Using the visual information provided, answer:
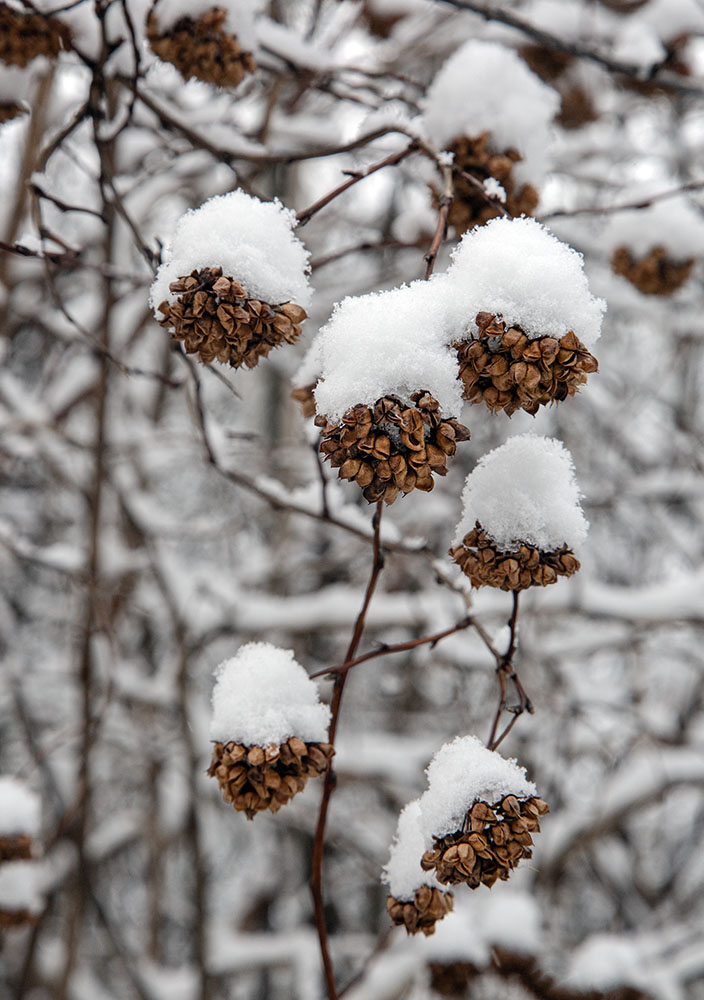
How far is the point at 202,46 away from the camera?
3.80 ft

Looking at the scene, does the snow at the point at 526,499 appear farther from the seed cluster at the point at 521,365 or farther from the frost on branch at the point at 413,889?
the frost on branch at the point at 413,889

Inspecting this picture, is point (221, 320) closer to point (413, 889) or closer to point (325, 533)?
point (413, 889)

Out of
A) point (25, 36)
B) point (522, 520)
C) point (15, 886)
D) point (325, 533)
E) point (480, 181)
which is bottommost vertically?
point (15, 886)

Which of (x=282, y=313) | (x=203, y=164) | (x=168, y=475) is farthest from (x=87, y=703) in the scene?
(x=168, y=475)

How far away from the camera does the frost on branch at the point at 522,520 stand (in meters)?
0.86

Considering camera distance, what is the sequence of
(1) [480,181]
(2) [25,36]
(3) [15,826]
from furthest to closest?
(3) [15,826] < (2) [25,36] < (1) [480,181]

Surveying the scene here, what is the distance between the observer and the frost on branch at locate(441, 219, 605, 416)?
2.28 feet

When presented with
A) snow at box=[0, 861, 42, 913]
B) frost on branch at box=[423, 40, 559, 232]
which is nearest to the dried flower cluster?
frost on branch at box=[423, 40, 559, 232]

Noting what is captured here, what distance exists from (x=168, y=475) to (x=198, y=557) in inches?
26.7

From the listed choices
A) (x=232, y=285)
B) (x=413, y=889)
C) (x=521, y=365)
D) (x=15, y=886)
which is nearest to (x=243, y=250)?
(x=232, y=285)

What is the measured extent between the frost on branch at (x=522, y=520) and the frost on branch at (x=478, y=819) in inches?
7.6

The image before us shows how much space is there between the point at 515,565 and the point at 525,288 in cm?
30

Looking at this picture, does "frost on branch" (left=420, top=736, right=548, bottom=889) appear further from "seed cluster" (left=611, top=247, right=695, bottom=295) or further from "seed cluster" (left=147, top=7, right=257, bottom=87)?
"seed cluster" (left=611, top=247, right=695, bottom=295)

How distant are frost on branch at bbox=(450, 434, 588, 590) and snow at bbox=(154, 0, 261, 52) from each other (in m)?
0.79
